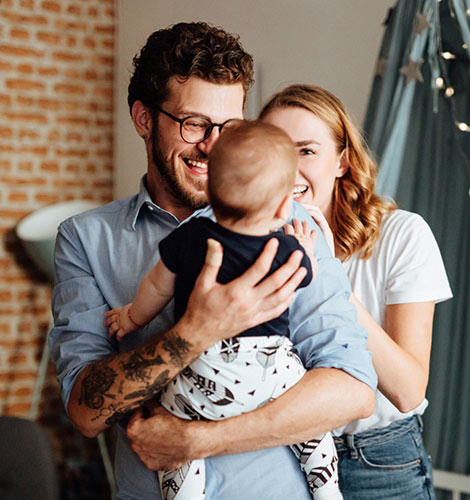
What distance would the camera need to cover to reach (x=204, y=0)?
349 cm

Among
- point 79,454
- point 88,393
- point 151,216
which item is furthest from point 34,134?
point 88,393

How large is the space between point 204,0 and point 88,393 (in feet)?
9.37

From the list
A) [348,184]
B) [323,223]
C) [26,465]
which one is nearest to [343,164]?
[348,184]

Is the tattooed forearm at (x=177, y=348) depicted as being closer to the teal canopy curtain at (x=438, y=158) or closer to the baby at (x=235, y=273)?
the baby at (x=235, y=273)

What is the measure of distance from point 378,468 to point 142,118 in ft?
4.00

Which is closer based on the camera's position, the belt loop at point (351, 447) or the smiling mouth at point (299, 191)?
the belt loop at point (351, 447)

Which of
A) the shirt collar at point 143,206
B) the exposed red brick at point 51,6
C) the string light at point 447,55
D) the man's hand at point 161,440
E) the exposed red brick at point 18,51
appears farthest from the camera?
the exposed red brick at point 51,6

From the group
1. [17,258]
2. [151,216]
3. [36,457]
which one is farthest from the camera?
[17,258]

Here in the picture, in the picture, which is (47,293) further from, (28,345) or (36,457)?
(36,457)

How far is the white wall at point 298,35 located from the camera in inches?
109

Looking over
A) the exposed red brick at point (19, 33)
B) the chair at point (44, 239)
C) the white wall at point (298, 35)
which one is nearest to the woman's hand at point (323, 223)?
the white wall at point (298, 35)

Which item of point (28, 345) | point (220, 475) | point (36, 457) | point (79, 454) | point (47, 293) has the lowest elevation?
point (79, 454)

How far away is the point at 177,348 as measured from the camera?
117 cm

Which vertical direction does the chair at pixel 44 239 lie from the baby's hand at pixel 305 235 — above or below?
below
